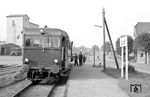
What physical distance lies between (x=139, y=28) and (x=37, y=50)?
64.3m

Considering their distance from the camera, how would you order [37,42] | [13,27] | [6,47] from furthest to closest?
1. [13,27]
2. [6,47]
3. [37,42]

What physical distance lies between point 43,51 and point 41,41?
64 cm

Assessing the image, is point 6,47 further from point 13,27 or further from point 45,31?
point 45,31

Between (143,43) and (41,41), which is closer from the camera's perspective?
(41,41)

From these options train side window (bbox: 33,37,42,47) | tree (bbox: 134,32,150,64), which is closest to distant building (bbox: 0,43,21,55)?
tree (bbox: 134,32,150,64)

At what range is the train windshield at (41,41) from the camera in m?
15.2

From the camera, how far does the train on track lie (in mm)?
14914

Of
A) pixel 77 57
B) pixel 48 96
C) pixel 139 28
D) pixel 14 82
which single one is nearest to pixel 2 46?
pixel 139 28

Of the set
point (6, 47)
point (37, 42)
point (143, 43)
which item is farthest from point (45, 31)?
point (6, 47)

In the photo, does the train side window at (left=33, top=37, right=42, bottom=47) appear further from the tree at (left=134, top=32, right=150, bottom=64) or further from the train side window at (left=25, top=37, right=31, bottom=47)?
the tree at (left=134, top=32, right=150, bottom=64)

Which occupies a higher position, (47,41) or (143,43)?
(143,43)

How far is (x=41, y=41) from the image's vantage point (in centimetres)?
1529

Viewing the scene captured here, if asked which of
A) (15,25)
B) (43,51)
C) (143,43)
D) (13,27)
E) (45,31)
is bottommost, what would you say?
(43,51)

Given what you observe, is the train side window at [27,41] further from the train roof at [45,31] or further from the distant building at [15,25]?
the distant building at [15,25]
